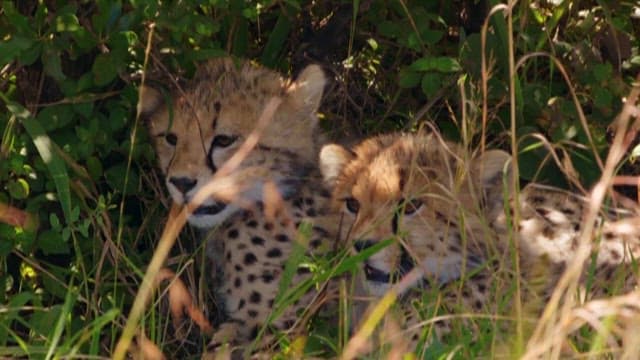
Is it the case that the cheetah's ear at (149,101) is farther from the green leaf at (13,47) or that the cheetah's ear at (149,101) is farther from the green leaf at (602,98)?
the green leaf at (602,98)

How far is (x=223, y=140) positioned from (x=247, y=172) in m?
0.11

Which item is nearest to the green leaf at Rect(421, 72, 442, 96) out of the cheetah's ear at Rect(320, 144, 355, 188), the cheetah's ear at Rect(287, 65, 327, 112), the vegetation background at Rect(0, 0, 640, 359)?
the vegetation background at Rect(0, 0, 640, 359)

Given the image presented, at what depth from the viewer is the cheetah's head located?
321cm

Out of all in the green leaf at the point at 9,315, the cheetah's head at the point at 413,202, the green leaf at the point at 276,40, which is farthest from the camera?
the green leaf at the point at 276,40

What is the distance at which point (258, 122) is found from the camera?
367 cm

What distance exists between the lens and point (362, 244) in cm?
324

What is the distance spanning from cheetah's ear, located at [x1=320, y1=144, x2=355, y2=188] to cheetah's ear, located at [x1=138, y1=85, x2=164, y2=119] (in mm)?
477

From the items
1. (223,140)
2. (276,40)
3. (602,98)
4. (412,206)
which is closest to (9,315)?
(223,140)

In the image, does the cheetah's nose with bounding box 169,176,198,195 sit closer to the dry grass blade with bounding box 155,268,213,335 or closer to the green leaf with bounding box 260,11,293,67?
the dry grass blade with bounding box 155,268,213,335

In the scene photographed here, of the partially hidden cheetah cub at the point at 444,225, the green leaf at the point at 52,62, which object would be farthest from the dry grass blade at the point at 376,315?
the green leaf at the point at 52,62

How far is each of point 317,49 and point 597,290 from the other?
1.19 m

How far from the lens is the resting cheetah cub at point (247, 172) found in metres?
3.60

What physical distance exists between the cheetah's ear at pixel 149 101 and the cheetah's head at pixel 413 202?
1.64ft

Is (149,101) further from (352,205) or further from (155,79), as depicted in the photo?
(352,205)
